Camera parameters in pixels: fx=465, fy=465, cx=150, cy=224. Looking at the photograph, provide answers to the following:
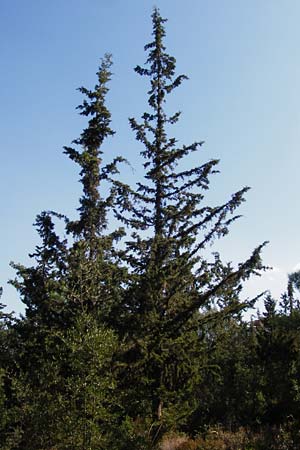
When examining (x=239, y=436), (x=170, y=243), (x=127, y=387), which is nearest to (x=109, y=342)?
(x=127, y=387)

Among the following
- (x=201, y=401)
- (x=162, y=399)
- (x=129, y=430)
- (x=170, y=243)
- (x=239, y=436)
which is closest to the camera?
(x=129, y=430)

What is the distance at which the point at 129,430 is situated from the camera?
1370 centimetres

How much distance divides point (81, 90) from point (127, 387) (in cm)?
1253

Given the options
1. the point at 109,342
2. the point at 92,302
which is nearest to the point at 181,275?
the point at 92,302

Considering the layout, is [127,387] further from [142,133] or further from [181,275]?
[142,133]

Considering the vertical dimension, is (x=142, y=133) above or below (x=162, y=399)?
above

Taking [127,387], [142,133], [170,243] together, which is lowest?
[127,387]

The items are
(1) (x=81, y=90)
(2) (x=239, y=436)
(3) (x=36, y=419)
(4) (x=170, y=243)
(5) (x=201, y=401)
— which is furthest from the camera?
(5) (x=201, y=401)

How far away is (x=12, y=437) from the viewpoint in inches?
555

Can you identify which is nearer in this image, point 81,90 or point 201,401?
point 81,90

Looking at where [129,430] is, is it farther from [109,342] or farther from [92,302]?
[92,302]

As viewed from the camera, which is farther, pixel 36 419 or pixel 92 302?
pixel 92 302

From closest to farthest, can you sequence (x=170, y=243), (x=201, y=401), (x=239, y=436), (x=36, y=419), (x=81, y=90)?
(x=36, y=419) < (x=170, y=243) < (x=239, y=436) < (x=81, y=90) < (x=201, y=401)

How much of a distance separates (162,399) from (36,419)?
5015 mm
